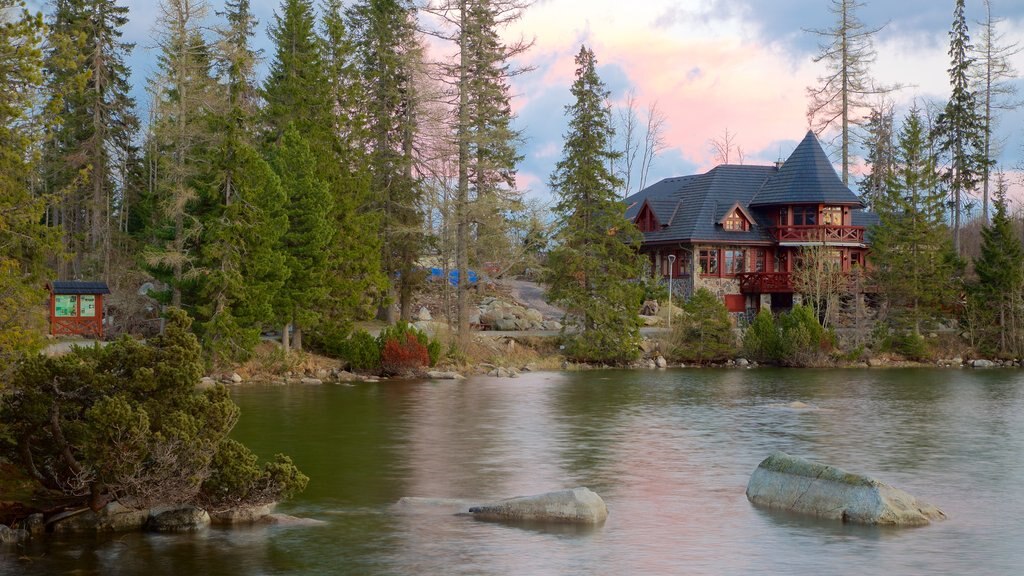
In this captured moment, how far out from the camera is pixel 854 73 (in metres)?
67.4

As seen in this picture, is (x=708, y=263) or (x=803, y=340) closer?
(x=803, y=340)

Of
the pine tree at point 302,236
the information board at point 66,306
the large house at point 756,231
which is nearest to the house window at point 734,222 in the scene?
the large house at point 756,231

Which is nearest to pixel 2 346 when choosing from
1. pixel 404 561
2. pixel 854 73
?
pixel 404 561

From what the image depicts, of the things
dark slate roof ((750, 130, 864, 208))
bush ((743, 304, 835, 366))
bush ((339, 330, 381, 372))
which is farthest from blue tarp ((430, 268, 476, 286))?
dark slate roof ((750, 130, 864, 208))

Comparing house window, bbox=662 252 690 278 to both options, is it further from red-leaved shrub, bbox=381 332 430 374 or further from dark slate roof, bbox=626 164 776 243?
red-leaved shrub, bbox=381 332 430 374

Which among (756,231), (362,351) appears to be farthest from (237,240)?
(756,231)

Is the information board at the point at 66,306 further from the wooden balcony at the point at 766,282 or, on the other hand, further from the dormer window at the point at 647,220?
the wooden balcony at the point at 766,282

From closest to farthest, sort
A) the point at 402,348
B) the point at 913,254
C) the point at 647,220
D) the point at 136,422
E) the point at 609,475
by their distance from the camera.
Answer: the point at 136,422
the point at 609,475
the point at 402,348
the point at 913,254
the point at 647,220

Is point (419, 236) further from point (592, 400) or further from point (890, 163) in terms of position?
point (890, 163)

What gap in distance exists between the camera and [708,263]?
193ft

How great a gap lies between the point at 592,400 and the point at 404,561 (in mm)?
20559

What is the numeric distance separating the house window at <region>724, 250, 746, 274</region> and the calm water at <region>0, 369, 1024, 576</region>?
70.1 ft

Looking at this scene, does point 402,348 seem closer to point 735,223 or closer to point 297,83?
point 297,83

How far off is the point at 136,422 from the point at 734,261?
162 feet
